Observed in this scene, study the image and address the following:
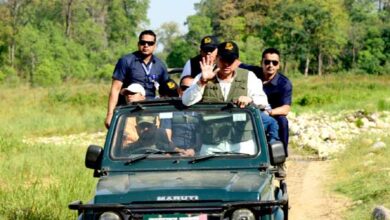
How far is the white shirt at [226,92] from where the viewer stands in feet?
20.4

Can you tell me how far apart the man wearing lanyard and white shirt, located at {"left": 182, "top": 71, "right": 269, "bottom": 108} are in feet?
5.66

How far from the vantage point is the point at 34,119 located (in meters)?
29.5

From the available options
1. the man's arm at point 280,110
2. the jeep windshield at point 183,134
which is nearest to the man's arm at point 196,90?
the jeep windshield at point 183,134

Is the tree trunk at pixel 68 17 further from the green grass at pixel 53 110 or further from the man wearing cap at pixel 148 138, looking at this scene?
the man wearing cap at pixel 148 138

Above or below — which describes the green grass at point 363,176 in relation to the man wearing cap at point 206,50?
below

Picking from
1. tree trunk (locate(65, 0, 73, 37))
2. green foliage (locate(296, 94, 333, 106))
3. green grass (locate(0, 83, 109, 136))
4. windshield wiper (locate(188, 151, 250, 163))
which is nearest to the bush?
tree trunk (locate(65, 0, 73, 37))

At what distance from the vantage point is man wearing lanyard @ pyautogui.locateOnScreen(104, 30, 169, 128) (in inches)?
333

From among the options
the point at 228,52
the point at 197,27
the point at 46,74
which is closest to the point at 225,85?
the point at 228,52

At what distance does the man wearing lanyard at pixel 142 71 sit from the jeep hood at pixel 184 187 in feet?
9.31

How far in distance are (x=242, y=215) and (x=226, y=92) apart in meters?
1.88

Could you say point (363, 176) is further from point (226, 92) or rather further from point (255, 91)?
point (226, 92)

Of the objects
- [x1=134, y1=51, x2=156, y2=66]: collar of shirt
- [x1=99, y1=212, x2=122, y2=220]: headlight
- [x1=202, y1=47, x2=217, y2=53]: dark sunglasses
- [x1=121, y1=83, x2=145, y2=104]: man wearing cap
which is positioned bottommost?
[x1=99, y1=212, x2=122, y2=220]: headlight

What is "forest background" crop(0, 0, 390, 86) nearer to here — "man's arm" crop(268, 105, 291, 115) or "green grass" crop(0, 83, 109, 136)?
"green grass" crop(0, 83, 109, 136)

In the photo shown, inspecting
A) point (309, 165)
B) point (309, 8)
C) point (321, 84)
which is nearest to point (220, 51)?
point (309, 165)
